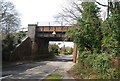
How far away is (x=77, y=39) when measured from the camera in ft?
75.2

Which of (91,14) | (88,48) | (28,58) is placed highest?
(91,14)

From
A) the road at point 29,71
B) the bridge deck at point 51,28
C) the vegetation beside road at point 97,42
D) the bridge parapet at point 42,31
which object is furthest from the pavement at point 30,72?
the bridge parapet at point 42,31

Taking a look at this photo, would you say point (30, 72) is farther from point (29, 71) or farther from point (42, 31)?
point (42, 31)

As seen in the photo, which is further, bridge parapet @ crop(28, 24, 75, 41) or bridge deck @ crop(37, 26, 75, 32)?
bridge parapet @ crop(28, 24, 75, 41)

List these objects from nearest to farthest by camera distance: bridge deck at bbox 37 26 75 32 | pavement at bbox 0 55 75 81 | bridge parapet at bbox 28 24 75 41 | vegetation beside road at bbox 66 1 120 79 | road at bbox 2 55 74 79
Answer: vegetation beside road at bbox 66 1 120 79 → pavement at bbox 0 55 75 81 → road at bbox 2 55 74 79 → bridge deck at bbox 37 26 75 32 → bridge parapet at bbox 28 24 75 41

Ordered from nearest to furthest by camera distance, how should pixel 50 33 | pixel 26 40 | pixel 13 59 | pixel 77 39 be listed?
pixel 77 39 → pixel 13 59 → pixel 26 40 → pixel 50 33

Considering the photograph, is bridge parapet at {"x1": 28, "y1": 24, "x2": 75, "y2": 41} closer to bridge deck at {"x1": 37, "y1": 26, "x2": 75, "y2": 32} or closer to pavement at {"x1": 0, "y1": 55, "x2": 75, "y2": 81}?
bridge deck at {"x1": 37, "y1": 26, "x2": 75, "y2": 32}

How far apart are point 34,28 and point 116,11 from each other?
32489mm

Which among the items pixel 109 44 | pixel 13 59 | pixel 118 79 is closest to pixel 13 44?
pixel 13 59

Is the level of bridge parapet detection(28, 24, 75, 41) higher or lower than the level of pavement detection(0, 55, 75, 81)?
higher

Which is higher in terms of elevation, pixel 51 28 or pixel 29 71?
→ pixel 51 28

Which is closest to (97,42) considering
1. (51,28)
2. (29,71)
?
(29,71)

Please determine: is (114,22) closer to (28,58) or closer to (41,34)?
(28,58)

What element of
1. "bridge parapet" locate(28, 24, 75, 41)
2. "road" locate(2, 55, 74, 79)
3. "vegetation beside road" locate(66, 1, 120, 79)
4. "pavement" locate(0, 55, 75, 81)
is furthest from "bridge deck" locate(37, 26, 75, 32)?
"vegetation beside road" locate(66, 1, 120, 79)
